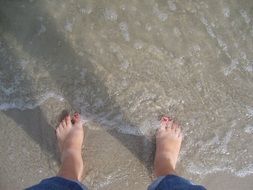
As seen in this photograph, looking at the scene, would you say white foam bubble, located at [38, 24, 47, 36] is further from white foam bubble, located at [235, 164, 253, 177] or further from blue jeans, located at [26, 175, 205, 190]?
white foam bubble, located at [235, 164, 253, 177]

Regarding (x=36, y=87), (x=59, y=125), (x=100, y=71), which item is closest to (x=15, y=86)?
(x=36, y=87)

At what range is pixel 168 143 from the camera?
8.13ft

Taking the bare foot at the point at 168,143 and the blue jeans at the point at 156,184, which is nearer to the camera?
the blue jeans at the point at 156,184

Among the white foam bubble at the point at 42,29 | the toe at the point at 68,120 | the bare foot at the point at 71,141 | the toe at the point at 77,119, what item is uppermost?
the white foam bubble at the point at 42,29

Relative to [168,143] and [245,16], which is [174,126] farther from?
[245,16]

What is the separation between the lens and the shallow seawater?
97.3 inches

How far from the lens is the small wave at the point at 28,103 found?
8.13ft

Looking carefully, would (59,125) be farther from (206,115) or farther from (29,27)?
(206,115)

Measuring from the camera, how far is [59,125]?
2500 mm

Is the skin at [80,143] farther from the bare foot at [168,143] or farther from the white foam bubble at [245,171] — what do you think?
the white foam bubble at [245,171]

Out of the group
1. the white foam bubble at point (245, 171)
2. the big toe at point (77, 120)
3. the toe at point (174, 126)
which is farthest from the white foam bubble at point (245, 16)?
the big toe at point (77, 120)

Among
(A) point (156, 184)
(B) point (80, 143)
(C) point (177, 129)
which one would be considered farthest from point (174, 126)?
(B) point (80, 143)

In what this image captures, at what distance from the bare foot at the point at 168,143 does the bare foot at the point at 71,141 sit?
0.47 m

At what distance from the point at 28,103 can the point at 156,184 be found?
3.03 ft
